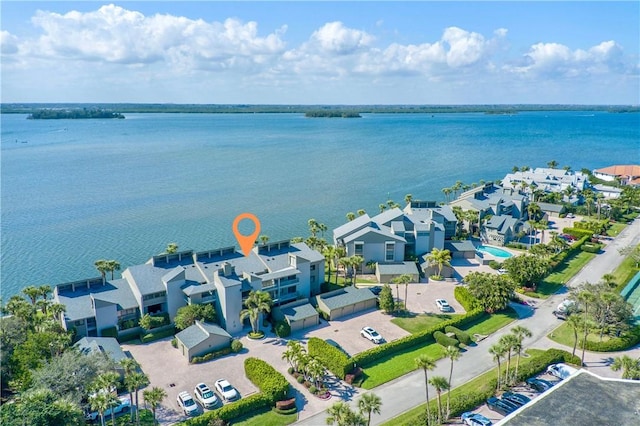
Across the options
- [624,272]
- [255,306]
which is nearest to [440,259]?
[624,272]

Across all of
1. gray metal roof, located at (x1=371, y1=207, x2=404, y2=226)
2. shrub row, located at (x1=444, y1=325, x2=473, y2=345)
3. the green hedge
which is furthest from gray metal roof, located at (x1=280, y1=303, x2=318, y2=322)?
gray metal roof, located at (x1=371, y1=207, x2=404, y2=226)

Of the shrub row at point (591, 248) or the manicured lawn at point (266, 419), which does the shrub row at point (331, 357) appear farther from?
the shrub row at point (591, 248)

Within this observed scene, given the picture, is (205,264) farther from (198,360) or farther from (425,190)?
(425,190)

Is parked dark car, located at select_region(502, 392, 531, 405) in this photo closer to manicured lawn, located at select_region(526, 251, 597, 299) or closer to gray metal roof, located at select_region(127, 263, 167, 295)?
manicured lawn, located at select_region(526, 251, 597, 299)

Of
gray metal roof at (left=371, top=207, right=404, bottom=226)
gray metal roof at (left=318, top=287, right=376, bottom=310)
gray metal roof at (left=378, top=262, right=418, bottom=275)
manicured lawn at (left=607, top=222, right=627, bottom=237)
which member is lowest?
manicured lawn at (left=607, top=222, right=627, bottom=237)

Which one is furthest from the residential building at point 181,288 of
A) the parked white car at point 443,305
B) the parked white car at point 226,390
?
the parked white car at point 443,305
